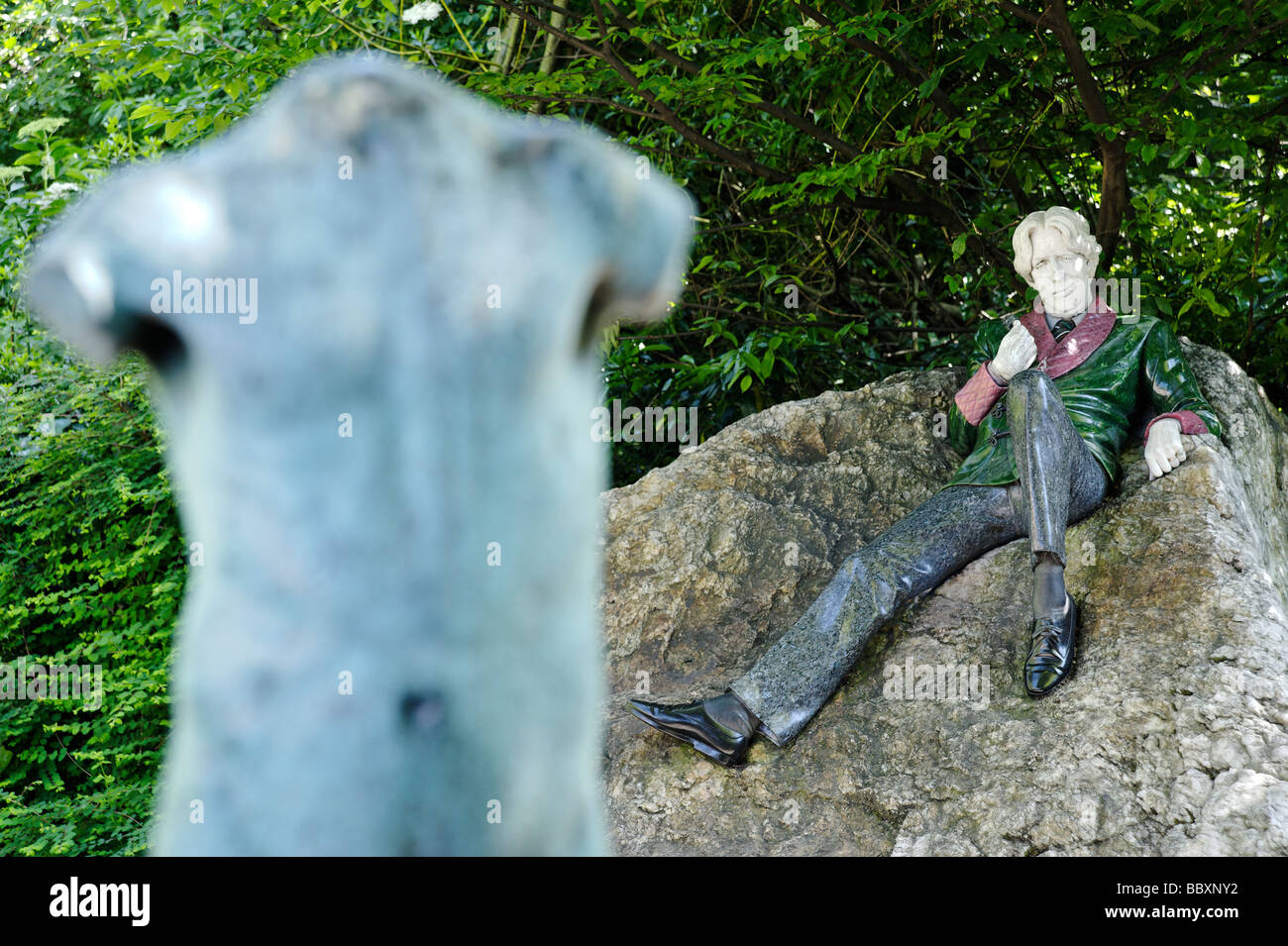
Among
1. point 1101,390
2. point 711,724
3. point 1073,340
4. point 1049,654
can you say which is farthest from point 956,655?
point 1073,340

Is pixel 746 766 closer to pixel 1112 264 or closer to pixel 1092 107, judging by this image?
pixel 1092 107

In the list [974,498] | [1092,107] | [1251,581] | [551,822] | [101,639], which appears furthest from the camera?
[101,639]

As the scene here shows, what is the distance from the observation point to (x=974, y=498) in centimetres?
391

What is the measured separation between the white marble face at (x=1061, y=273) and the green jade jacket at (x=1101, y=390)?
0.07m

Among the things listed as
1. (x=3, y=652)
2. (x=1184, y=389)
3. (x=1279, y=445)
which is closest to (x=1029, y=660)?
(x=1184, y=389)

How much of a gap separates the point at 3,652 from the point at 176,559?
96cm

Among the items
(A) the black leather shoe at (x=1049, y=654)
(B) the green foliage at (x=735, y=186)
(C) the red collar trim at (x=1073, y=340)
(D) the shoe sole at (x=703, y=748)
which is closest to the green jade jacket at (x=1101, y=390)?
(C) the red collar trim at (x=1073, y=340)

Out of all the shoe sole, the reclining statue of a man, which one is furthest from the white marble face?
the shoe sole

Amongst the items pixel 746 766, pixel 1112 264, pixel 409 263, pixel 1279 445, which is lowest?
pixel 746 766

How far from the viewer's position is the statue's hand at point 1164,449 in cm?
384

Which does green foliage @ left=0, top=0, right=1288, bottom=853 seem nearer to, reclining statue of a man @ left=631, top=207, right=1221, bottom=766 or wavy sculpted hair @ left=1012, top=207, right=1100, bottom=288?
wavy sculpted hair @ left=1012, top=207, right=1100, bottom=288

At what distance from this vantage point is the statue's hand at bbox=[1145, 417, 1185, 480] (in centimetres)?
384

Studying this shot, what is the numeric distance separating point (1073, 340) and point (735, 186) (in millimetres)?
3021

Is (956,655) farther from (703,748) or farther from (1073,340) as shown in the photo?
(1073,340)
